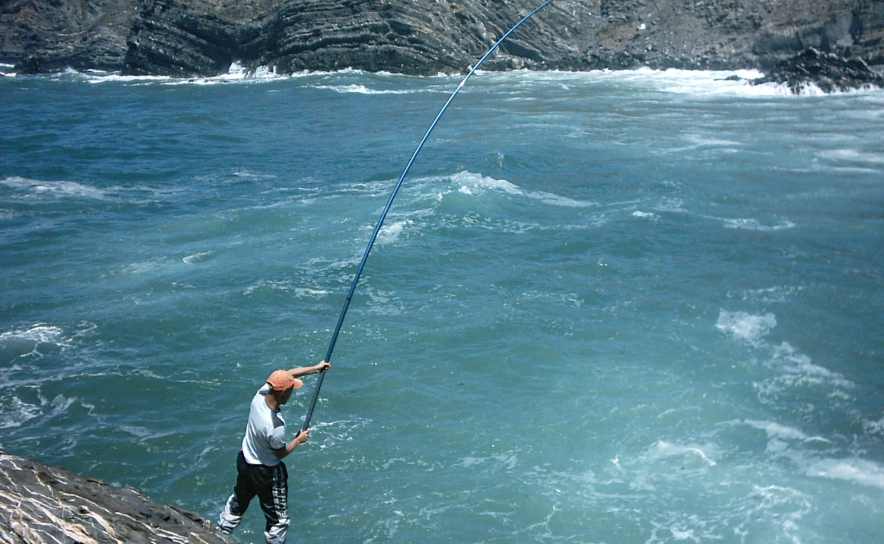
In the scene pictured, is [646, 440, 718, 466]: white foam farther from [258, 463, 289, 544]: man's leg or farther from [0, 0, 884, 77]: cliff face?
[0, 0, 884, 77]: cliff face

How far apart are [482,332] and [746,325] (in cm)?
273

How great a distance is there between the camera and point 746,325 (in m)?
9.12

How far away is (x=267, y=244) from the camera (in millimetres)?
12242

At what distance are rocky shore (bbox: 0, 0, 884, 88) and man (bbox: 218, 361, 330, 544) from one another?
1227 inches

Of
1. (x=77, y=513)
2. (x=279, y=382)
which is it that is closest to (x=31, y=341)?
(x=279, y=382)

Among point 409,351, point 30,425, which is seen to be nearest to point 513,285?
point 409,351

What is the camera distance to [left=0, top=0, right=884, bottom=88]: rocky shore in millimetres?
34531

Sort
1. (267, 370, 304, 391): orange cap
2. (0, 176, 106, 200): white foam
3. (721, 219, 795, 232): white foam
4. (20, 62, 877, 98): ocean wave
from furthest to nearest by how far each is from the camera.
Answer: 1. (20, 62, 877, 98): ocean wave
2. (0, 176, 106, 200): white foam
3. (721, 219, 795, 232): white foam
4. (267, 370, 304, 391): orange cap

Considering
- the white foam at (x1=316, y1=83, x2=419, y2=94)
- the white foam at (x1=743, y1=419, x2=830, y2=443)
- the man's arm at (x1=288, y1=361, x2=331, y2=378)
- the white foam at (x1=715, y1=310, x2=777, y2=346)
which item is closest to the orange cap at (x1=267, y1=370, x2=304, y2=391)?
the man's arm at (x1=288, y1=361, x2=331, y2=378)

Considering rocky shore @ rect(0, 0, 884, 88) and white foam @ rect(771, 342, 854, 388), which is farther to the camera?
rocky shore @ rect(0, 0, 884, 88)

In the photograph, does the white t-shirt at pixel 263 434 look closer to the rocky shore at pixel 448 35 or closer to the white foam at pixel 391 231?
the white foam at pixel 391 231

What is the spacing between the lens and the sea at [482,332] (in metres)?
6.44

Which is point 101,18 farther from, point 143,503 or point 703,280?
point 143,503

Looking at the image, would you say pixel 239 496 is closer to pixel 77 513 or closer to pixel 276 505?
pixel 276 505
